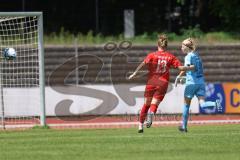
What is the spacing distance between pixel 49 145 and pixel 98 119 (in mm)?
14484

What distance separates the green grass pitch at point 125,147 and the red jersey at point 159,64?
84.4 inches

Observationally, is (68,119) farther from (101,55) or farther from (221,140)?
(221,140)

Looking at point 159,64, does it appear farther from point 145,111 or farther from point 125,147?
point 125,147

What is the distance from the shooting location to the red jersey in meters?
15.2

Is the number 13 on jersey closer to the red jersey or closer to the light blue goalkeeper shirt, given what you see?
the red jersey

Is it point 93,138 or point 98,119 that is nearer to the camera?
point 93,138

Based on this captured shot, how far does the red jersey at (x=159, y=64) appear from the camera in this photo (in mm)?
15242

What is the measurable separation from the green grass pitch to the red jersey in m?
2.14

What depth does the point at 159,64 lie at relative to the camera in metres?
15.2

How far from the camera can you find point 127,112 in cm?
2655

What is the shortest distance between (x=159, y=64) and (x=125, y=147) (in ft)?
13.0

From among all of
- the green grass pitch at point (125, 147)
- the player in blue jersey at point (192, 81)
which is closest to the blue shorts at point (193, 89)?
the player in blue jersey at point (192, 81)

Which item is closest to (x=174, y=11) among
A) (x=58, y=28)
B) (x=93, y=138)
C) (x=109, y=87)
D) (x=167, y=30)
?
(x=167, y=30)

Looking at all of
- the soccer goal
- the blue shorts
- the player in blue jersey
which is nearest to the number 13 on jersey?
the player in blue jersey
